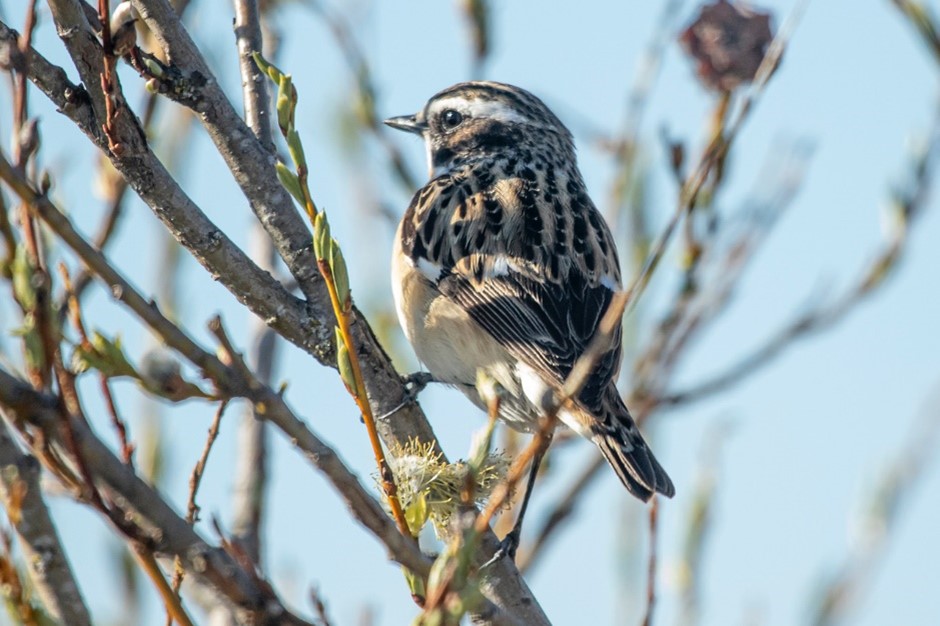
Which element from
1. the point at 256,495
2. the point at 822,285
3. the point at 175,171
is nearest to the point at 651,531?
the point at 822,285

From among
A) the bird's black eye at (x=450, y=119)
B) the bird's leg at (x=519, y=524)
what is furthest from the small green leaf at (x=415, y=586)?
the bird's black eye at (x=450, y=119)

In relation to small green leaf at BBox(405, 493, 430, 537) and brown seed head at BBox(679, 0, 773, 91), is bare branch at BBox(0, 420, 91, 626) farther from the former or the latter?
brown seed head at BBox(679, 0, 773, 91)

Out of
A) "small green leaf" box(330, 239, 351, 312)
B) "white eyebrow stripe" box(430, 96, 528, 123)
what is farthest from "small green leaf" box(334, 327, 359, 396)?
"white eyebrow stripe" box(430, 96, 528, 123)

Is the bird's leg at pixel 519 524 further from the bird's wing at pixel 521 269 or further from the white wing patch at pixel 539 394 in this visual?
the bird's wing at pixel 521 269

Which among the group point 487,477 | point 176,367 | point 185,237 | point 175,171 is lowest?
point 487,477

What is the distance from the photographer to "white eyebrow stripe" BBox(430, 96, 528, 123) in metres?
8.20

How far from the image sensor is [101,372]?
8.86 ft

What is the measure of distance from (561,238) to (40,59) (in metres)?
3.39

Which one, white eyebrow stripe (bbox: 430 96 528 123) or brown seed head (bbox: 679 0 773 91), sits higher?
white eyebrow stripe (bbox: 430 96 528 123)

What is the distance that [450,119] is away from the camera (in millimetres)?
8242

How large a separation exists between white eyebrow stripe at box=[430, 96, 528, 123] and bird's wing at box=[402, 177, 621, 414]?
4.13 ft

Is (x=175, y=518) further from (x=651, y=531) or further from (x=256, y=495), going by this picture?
(x=256, y=495)

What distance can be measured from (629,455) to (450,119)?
3625mm

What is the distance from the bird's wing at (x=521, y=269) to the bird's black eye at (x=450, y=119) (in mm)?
1239
